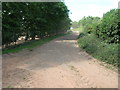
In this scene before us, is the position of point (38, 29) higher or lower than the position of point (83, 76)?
higher

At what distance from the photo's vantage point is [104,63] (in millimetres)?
9359

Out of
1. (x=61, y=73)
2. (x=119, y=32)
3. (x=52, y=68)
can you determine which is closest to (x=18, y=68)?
(x=52, y=68)

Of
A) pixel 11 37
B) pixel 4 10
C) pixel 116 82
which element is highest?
pixel 4 10

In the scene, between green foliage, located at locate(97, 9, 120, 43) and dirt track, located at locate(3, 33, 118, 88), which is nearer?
dirt track, located at locate(3, 33, 118, 88)

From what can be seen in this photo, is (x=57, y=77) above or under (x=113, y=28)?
under

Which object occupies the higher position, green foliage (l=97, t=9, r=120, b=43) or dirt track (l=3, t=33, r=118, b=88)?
green foliage (l=97, t=9, r=120, b=43)

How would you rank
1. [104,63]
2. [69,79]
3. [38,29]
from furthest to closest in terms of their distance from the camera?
[38,29] < [104,63] < [69,79]

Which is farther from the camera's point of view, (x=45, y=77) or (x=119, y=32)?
(x=119, y=32)

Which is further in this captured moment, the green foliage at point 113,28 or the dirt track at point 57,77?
the green foliage at point 113,28

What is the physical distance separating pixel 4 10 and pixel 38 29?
12.6 metres

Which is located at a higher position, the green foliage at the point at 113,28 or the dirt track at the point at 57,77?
the green foliage at the point at 113,28

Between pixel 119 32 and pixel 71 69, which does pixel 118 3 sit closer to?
pixel 119 32

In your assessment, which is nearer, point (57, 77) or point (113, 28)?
point (57, 77)

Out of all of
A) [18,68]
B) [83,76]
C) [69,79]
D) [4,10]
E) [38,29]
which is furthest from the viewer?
[38,29]
